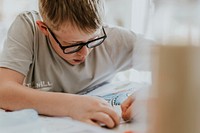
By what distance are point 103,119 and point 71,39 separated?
9.8 inches

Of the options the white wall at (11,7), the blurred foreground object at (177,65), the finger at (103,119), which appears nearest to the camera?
the blurred foreground object at (177,65)

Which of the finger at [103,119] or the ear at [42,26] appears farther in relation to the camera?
the ear at [42,26]

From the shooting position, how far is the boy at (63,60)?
2.13 feet

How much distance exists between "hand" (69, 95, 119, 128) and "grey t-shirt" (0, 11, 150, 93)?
0.67 feet

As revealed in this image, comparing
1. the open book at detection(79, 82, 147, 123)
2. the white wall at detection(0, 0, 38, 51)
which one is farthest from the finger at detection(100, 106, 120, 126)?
the white wall at detection(0, 0, 38, 51)

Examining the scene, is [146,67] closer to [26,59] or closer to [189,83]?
[189,83]

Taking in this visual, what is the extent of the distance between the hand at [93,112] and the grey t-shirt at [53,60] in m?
0.20

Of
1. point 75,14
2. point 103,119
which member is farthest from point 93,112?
point 75,14

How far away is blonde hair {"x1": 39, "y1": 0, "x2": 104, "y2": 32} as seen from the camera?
75 centimetres

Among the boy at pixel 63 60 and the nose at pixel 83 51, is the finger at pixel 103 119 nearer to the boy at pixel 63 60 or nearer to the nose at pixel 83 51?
the boy at pixel 63 60

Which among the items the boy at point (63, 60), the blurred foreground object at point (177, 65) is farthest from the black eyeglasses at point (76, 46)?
the blurred foreground object at point (177, 65)

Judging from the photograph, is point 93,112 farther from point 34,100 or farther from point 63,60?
point 63,60

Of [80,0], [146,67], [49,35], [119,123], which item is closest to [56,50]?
[49,35]

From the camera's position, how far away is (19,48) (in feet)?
2.67
